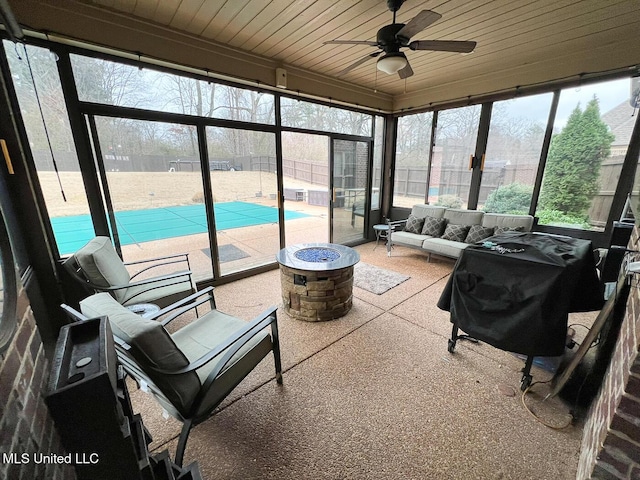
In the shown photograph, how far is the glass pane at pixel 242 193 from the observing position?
3.18m

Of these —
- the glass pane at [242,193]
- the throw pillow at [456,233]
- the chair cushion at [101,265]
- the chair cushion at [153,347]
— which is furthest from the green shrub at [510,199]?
the chair cushion at [101,265]

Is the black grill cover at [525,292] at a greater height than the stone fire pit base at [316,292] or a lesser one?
greater

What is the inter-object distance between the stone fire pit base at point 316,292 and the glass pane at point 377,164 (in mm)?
2989

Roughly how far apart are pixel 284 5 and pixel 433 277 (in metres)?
3.47

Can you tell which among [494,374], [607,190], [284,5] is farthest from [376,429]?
[607,190]

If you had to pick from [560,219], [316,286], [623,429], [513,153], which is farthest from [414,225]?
[623,429]

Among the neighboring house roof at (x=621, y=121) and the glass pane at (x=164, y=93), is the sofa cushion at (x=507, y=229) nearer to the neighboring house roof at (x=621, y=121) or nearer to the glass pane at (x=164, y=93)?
the neighboring house roof at (x=621, y=121)

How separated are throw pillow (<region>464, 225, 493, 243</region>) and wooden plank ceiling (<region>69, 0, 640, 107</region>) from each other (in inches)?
78.0

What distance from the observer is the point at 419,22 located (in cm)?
175

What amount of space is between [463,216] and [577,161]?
1423 mm

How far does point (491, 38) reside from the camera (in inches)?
104

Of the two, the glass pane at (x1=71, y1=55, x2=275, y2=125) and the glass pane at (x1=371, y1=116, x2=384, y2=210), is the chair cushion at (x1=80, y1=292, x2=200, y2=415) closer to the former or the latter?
the glass pane at (x1=71, y1=55, x2=275, y2=125)

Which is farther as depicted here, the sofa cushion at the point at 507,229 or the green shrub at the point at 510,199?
the green shrub at the point at 510,199

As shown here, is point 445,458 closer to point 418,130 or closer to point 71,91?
point 71,91
